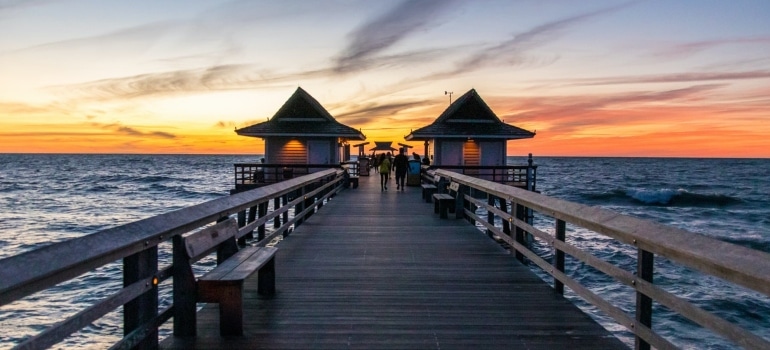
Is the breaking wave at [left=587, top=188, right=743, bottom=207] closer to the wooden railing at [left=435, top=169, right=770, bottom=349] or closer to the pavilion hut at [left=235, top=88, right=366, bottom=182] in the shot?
the pavilion hut at [left=235, top=88, right=366, bottom=182]

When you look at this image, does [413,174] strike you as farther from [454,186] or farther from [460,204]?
[460,204]

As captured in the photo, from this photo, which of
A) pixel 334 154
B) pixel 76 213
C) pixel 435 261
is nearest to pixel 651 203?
pixel 334 154

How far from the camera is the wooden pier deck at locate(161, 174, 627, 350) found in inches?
188

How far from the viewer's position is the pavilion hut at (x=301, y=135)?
31.4m

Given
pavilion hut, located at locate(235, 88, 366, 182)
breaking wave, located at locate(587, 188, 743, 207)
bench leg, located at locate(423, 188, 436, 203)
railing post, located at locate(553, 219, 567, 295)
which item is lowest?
breaking wave, located at locate(587, 188, 743, 207)

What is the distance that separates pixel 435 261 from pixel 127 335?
16.9 ft

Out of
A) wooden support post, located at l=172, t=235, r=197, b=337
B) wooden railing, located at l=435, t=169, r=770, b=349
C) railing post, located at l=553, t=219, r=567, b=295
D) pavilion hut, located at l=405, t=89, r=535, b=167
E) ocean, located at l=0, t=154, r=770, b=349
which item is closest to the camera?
wooden railing, located at l=435, t=169, r=770, b=349

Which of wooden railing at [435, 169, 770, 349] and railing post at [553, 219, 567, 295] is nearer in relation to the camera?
wooden railing at [435, 169, 770, 349]

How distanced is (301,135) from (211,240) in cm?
2635

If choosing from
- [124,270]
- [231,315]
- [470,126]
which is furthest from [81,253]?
[470,126]

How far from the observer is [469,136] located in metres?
30.9

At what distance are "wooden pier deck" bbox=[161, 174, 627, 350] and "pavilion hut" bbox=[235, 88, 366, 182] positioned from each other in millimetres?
21657

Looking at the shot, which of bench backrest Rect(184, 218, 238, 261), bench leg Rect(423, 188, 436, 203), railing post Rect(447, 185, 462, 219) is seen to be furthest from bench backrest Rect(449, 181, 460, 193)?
bench backrest Rect(184, 218, 238, 261)

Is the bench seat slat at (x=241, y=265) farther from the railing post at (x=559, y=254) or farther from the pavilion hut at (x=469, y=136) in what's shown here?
the pavilion hut at (x=469, y=136)
